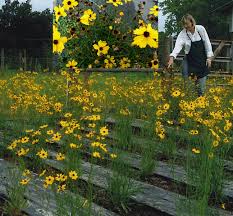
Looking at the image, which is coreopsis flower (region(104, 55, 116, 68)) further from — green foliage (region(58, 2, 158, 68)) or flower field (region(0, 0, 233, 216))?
green foliage (region(58, 2, 158, 68))

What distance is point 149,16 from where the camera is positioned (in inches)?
324

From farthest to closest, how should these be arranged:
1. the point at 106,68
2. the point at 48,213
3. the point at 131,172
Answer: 1. the point at 106,68
2. the point at 131,172
3. the point at 48,213

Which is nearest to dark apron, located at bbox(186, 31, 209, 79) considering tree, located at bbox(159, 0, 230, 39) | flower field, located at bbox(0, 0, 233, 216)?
flower field, located at bbox(0, 0, 233, 216)

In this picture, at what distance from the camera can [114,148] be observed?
4094 mm

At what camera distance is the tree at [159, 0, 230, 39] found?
1996 inches

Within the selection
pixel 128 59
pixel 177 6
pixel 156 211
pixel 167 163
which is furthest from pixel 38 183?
pixel 177 6

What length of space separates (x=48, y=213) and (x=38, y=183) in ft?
2.64

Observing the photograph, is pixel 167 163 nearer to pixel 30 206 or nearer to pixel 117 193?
pixel 117 193

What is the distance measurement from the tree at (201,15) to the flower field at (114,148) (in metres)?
39.5

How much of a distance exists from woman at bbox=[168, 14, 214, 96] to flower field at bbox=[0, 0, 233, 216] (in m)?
0.51

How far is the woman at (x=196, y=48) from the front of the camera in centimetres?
818

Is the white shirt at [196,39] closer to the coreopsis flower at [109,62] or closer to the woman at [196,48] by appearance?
the woman at [196,48]

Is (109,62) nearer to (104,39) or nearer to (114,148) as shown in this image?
(104,39)

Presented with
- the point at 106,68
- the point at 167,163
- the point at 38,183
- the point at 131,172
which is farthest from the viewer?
the point at 106,68
